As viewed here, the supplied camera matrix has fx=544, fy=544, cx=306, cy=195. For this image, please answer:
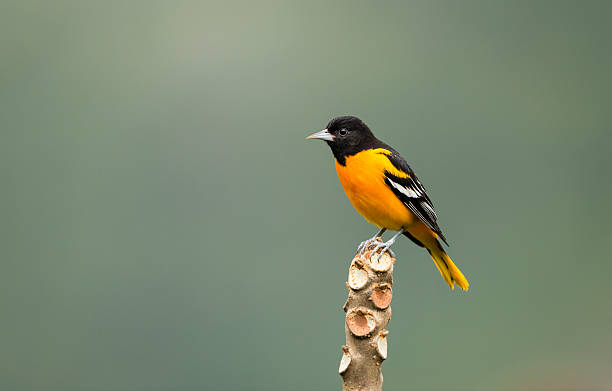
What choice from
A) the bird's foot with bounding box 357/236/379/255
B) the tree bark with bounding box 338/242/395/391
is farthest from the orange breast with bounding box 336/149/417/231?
the tree bark with bounding box 338/242/395/391

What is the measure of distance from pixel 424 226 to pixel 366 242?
57cm

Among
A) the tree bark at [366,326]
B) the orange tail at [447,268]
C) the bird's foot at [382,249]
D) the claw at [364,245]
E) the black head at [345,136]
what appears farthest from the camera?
the orange tail at [447,268]

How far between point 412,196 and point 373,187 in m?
0.23

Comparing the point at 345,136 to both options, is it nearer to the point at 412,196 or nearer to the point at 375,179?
the point at 375,179

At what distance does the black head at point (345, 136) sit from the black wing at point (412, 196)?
184 millimetres

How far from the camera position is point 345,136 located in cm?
287

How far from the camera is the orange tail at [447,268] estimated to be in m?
3.06

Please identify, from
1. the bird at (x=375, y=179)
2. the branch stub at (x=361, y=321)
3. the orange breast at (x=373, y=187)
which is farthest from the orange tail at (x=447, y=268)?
the branch stub at (x=361, y=321)

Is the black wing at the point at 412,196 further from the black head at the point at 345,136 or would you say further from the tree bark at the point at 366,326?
the tree bark at the point at 366,326

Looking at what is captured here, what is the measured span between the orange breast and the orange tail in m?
0.36

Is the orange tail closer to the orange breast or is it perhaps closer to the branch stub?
the orange breast

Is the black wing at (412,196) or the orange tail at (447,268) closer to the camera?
the black wing at (412,196)

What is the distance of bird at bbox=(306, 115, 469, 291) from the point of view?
2.85 metres

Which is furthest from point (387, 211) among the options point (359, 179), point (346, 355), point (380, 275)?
point (346, 355)
